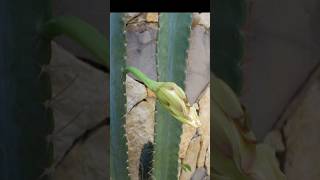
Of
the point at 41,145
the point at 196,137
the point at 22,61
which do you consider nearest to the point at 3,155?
the point at 41,145

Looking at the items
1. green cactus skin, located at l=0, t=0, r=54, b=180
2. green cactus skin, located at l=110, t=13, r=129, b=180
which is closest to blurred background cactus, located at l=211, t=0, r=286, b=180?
green cactus skin, located at l=110, t=13, r=129, b=180

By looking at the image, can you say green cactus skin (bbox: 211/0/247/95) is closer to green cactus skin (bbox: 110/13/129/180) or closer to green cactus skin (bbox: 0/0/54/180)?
green cactus skin (bbox: 110/13/129/180)

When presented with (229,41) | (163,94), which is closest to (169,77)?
(163,94)

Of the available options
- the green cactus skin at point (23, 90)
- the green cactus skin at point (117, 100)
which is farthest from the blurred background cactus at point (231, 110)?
the green cactus skin at point (23, 90)

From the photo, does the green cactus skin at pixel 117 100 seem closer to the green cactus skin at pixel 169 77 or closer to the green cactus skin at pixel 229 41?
the green cactus skin at pixel 169 77

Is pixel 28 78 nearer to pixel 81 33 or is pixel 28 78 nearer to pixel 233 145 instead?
pixel 81 33

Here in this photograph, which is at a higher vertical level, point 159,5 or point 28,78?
point 159,5

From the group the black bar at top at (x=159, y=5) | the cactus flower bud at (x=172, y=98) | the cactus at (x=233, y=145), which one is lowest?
the cactus at (x=233, y=145)
